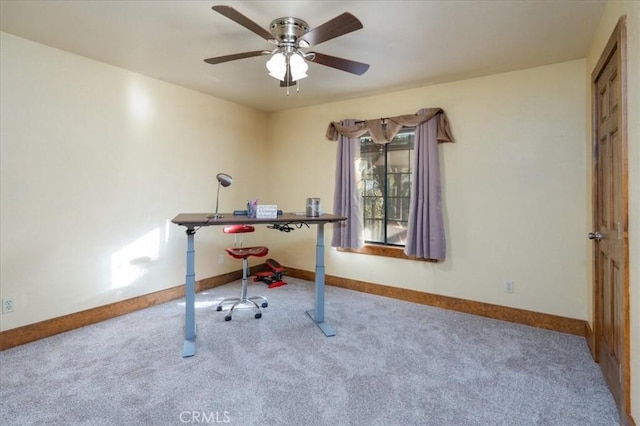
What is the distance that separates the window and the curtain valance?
5.8 inches

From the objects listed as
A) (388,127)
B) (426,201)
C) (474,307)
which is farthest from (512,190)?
(388,127)

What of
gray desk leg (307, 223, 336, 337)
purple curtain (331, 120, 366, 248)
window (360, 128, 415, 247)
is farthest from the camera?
purple curtain (331, 120, 366, 248)

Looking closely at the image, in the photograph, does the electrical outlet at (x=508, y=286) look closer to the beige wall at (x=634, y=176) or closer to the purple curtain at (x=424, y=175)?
the purple curtain at (x=424, y=175)

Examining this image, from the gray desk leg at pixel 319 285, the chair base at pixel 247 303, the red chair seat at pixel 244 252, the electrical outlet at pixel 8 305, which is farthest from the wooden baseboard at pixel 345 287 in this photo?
the gray desk leg at pixel 319 285

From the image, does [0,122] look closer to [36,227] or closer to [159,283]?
[36,227]

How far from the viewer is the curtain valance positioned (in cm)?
334

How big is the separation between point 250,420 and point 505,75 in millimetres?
3680

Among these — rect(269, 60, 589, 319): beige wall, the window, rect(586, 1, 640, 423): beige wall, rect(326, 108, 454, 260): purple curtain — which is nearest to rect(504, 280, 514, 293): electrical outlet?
rect(269, 60, 589, 319): beige wall

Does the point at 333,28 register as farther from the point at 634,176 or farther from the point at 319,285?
the point at 319,285

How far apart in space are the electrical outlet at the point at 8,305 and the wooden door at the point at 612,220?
4211 millimetres

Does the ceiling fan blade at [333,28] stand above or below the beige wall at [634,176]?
above

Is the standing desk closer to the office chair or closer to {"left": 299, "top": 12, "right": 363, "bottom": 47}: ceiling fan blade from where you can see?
the office chair

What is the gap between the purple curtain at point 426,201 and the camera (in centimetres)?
335

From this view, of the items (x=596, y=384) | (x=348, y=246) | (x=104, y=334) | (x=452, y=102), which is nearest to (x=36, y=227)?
(x=104, y=334)
